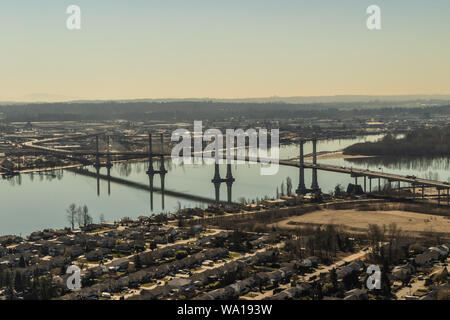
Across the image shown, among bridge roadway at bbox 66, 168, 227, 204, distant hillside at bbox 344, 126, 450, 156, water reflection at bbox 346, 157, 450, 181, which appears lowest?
bridge roadway at bbox 66, 168, 227, 204

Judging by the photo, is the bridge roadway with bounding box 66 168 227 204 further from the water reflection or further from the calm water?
the water reflection

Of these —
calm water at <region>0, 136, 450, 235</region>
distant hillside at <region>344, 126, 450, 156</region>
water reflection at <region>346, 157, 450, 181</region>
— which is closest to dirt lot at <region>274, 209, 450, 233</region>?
calm water at <region>0, 136, 450, 235</region>

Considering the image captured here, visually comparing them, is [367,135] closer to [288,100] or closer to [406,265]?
[406,265]

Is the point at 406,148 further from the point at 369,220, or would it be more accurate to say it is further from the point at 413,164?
the point at 369,220

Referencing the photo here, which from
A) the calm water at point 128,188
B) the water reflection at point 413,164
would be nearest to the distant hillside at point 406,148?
the water reflection at point 413,164

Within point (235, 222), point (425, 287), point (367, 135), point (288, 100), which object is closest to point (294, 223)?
point (235, 222)
